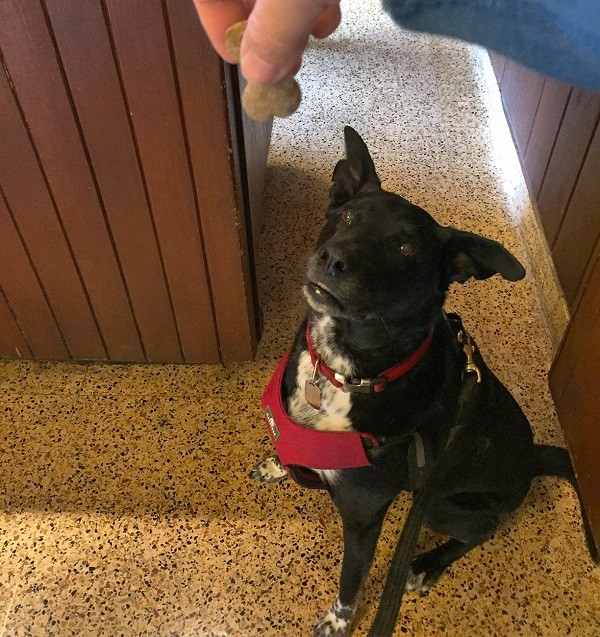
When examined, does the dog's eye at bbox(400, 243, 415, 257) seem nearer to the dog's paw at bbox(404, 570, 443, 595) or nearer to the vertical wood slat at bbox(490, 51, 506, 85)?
the dog's paw at bbox(404, 570, 443, 595)

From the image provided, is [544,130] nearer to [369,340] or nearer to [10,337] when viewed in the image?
[369,340]

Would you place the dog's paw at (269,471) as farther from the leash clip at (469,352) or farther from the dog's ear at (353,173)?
the dog's ear at (353,173)

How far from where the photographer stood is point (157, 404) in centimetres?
163

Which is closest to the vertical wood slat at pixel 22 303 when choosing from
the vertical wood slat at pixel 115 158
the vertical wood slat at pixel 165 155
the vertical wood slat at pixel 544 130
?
the vertical wood slat at pixel 115 158

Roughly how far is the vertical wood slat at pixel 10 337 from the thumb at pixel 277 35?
50.2 inches

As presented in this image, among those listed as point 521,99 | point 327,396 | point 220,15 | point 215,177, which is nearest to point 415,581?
point 327,396

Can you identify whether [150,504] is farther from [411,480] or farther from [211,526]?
[411,480]

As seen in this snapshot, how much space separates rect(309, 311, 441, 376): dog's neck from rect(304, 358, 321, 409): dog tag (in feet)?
0.14

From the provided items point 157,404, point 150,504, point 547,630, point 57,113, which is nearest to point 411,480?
point 547,630

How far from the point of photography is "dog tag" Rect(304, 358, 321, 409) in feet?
3.53

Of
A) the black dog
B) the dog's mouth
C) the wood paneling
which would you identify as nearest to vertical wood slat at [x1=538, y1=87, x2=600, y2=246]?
the wood paneling

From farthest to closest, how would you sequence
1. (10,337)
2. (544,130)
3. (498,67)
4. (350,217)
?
(498,67), (544,130), (10,337), (350,217)

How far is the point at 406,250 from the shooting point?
3.14 ft

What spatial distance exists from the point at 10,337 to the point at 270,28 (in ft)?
4.79
